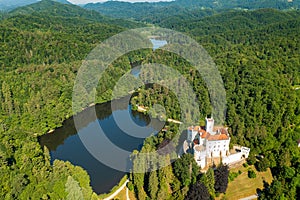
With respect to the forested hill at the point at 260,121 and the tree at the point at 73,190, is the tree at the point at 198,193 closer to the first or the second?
the forested hill at the point at 260,121

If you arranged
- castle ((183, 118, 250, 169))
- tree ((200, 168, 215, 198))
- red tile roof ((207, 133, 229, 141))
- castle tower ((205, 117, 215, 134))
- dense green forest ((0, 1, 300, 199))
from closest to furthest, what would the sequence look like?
dense green forest ((0, 1, 300, 199))
tree ((200, 168, 215, 198))
castle ((183, 118, 250, 169))
red tile roof ((207, 133, 229, 141))
castle tower ((205, 117, 215, 134))

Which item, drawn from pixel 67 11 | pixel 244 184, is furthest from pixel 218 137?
pixel 67 11

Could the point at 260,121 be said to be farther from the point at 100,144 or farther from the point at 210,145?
the point at 100,144

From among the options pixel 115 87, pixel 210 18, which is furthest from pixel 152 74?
pixel 210 18

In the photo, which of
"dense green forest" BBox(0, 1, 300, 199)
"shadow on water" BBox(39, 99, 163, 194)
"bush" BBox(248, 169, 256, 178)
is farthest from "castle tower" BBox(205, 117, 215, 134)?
"shadow on water" BBox(39, 99, 163, 194)

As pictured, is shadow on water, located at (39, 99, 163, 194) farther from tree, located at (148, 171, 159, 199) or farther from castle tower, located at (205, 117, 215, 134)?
castle tower, located at (205, 117, 215, 134)
